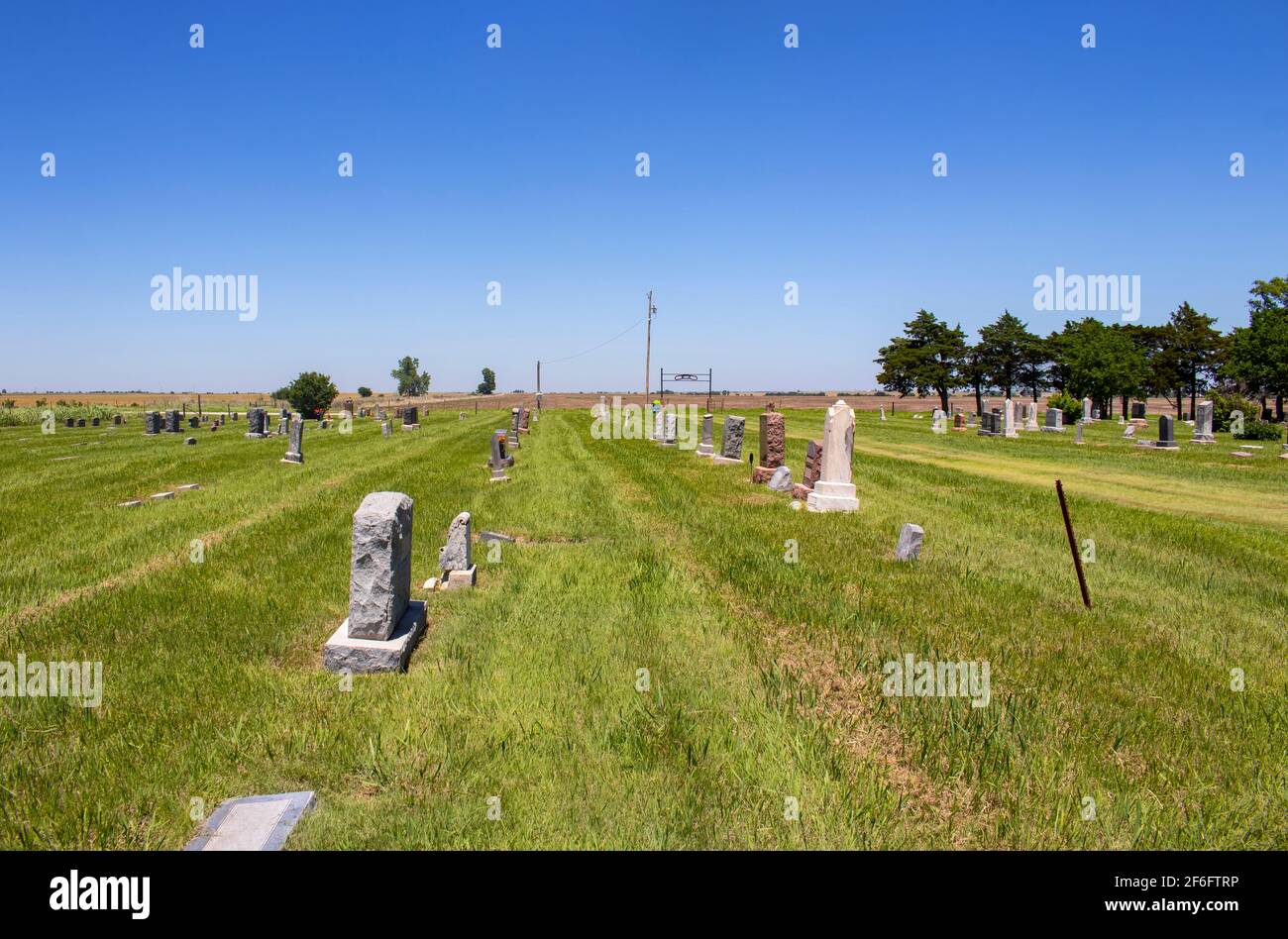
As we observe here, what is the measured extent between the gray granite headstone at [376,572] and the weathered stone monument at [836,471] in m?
9.43

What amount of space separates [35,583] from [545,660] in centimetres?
690

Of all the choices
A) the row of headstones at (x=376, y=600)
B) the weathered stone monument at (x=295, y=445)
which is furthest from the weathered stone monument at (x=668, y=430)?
the row of headstones at (x=376, y=600)

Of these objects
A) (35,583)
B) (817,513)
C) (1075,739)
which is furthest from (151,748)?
→ (817,513)

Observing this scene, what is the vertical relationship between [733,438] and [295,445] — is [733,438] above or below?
above

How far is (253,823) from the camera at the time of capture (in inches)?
135

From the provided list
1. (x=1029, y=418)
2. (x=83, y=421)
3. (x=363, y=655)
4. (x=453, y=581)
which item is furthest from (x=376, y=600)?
(x=83, y=421)

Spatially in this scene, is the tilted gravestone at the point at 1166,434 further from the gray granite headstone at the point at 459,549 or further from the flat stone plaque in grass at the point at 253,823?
the flat stone plaque in grass at the point at 253,823

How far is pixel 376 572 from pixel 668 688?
2.75 m

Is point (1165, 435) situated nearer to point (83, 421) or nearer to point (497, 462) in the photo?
point (497, 462)

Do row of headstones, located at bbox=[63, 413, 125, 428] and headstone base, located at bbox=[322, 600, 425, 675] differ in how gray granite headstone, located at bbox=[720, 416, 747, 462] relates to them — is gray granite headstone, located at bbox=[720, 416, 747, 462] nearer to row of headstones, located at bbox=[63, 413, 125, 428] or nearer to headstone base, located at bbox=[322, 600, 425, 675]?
headstone base, located at bbox=[322, 600, 425, 675]

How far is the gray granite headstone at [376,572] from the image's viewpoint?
5.75m

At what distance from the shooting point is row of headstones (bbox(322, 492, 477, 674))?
5613 mm
